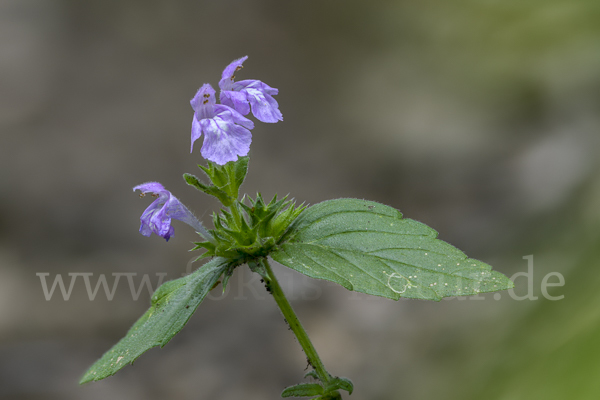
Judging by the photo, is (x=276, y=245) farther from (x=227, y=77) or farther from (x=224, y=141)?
(x=227, y=77)

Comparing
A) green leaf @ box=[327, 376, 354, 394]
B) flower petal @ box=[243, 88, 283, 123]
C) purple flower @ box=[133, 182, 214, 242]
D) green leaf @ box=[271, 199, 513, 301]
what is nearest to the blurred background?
green leaf @ box=[327, 376, 354, 394]

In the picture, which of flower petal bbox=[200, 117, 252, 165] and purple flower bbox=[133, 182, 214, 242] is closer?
flower petal bbox=[200, 117, 252, 165]

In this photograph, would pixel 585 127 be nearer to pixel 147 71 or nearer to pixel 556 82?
pixel 556 82

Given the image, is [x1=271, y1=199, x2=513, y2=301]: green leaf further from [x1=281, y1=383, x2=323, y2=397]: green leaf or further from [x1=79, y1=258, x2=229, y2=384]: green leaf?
[x1=281, y1=383, x2=323, y2=397]: green leaf

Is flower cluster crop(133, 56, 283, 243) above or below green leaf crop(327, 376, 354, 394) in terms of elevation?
above

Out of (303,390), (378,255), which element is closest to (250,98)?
(378,255)
